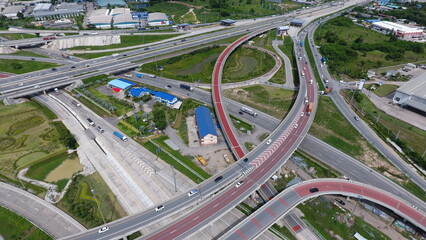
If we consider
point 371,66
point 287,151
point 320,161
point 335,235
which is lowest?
point 335,235

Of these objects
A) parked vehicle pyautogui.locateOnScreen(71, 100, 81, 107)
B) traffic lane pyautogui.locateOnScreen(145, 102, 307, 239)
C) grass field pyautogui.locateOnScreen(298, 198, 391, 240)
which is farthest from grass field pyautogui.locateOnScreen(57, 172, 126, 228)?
grass field pyautogui.locateOnScreen(298, 198, 391, 240)

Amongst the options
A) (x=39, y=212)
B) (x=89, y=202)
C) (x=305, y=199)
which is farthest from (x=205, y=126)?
(x=39, y=212)

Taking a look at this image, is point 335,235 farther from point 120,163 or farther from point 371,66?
point 371,66

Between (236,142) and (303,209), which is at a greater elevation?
(236,142)

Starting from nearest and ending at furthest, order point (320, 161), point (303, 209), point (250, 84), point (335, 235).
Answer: point (335, 235) → point (303, 209) → point (320, 161) → point (250, 84)

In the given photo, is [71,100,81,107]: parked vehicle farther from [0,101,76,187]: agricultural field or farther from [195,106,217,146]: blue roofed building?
[195,106,217,146]: blue roofed building

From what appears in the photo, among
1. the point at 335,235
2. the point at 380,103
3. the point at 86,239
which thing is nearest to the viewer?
the point at 86,239

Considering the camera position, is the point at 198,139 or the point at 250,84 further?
the point at 250,84

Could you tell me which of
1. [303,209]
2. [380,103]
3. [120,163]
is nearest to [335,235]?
[303,209]
